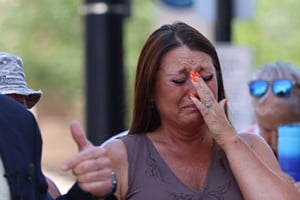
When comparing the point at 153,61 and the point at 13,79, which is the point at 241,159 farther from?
the point at 13,79

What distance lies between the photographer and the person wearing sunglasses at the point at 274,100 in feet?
15.1

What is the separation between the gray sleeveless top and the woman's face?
160 mm

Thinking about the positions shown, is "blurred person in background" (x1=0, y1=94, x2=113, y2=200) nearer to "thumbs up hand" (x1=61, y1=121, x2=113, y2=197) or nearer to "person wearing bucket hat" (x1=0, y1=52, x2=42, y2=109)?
"thumbs up hand" (x1=61, y1=121, x2=113, y2=197)

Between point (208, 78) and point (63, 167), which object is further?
point (208, 78)

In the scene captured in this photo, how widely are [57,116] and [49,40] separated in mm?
3923

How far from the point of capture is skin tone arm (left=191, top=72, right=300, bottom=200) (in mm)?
3229

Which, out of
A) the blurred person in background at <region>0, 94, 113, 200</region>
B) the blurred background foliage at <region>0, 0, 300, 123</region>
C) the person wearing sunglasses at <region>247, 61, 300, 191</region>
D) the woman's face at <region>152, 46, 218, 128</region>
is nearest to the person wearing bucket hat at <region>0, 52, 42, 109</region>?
the blurred person in background at <region>0, 94, 113, 200</region>

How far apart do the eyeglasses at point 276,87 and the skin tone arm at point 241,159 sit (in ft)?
4.64

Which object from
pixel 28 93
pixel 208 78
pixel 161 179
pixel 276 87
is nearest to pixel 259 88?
pixel 276 87

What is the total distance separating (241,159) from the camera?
10.7 feet

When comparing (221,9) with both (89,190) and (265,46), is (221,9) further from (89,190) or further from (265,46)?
(265,46)

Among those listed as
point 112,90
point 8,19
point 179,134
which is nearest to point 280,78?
point 179,134

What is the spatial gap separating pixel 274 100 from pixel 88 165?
2145mm

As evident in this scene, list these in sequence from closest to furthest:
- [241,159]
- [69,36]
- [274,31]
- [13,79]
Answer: [13,79] < [241,159] < [69,36] < [274,31]
